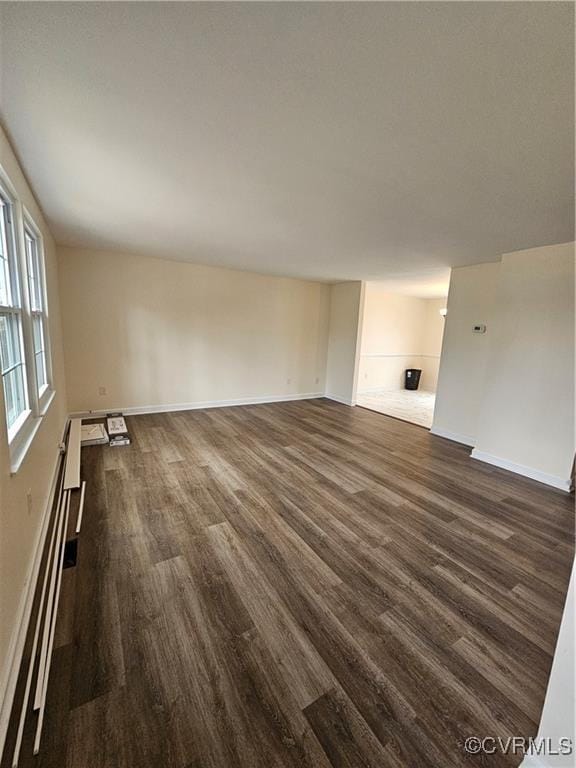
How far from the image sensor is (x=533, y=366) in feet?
10.9

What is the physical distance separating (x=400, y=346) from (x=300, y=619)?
7391 millimetres

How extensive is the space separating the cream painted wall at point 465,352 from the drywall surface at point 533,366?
0.97 feet

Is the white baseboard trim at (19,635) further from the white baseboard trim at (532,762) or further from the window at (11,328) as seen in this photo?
A: the white baseboard trim at (532,762)

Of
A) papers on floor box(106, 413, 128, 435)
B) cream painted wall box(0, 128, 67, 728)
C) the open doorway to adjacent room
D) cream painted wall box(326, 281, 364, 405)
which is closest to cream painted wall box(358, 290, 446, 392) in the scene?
the open doorway to adjacent room

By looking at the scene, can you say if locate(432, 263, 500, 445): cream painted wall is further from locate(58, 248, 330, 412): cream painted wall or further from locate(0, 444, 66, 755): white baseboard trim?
locate(0, 444, 66, 755): white baseboard trim

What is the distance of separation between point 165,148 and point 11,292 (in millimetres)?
1381

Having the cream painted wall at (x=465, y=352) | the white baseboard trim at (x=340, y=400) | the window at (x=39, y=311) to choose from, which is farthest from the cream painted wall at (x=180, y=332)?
the cream painted wall at (x=465, y=352)

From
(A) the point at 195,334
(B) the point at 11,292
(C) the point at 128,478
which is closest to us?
(B) the point at 11,292

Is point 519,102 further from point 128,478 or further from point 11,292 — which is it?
point 128,478

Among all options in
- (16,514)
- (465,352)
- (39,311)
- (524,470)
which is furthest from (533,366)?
(39,311)

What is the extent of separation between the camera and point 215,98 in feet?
4.32

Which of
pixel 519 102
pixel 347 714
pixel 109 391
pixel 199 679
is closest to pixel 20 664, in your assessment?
pixel 199 679

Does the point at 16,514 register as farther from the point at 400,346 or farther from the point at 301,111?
the point at 400,346

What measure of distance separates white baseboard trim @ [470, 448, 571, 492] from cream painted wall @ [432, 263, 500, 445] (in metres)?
0.47
